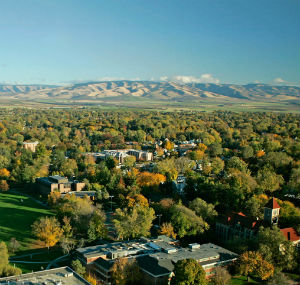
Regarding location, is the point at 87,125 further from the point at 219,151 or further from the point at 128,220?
the point at 128,220

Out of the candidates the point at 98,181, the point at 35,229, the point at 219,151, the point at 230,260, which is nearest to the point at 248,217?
the point at 230,260

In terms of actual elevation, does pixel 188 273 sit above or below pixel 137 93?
below

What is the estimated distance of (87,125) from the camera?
199ft

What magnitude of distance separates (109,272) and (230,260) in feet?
15.6

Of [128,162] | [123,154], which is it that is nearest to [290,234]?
[128,162]

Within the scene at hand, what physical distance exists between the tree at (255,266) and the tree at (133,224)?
520cm

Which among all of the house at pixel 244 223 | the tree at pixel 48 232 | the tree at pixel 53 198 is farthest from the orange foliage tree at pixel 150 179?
the tree at pixel 48 232

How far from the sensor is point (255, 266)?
51.5ft

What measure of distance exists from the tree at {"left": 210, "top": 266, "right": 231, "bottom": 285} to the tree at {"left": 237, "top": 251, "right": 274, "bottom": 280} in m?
0.85

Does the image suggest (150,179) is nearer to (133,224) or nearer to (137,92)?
(133,224)

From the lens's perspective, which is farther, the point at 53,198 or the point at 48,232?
the point at 53,198

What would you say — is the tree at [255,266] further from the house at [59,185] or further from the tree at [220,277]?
the house at [59,185]

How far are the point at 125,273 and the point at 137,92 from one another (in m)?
147

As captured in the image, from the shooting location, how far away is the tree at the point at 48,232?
60.6 ft
